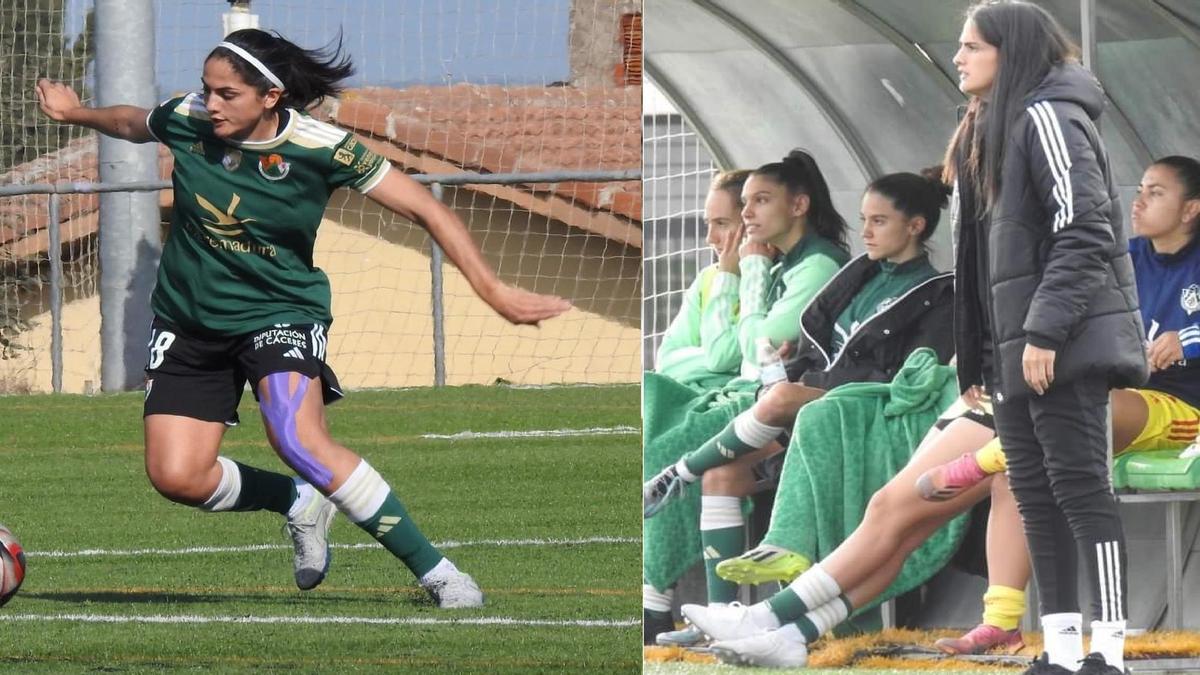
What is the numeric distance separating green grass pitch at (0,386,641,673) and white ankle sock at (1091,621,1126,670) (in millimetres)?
1391

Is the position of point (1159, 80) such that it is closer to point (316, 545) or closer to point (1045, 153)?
point (1045, 153)

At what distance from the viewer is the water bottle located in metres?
5.92

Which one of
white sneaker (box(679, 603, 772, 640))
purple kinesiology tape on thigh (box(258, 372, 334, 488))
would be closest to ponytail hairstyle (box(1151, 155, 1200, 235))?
white sneaker (box(679, 603, 772, 640))

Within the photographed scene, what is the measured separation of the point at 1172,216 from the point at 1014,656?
109cm

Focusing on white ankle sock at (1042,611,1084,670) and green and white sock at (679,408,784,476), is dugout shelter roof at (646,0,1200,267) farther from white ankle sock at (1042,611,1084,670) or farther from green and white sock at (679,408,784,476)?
white ankle sock at (1042,611,1084,670)

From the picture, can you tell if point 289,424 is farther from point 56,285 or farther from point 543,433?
point 56,285

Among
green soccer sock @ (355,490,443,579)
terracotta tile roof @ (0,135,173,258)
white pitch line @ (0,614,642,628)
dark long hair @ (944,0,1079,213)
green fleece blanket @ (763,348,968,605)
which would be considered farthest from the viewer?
terracotta tile roof @ (0,135,173,258)

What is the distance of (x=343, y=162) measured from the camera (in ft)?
23.6

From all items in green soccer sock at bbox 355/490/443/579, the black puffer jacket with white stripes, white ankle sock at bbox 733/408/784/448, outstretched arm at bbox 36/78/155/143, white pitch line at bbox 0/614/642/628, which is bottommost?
white pitch line at bbox 0/614/642/628

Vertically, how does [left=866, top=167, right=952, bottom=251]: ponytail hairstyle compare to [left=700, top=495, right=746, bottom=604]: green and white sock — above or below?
above

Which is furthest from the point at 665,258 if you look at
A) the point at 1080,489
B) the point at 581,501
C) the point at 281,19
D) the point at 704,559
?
the point at 281,19

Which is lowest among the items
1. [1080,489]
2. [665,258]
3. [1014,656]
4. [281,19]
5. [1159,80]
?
[1014,656]

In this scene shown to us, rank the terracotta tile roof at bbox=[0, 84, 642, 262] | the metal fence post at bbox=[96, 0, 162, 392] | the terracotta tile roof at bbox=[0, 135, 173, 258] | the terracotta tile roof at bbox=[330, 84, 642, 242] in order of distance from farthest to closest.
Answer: the terracotta tile roof at bbox=[330, 84, 642, 242] < the terracotta tile roof at bbox=[0, 84, 642, 262] < the terracotta tile roof at bbox=[0, 135, 173, 258] < the metal fence post at bbox=[96, 0, 162, 392]

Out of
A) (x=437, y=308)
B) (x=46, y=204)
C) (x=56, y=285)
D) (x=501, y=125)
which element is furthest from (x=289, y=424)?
(x=501, y=125)
